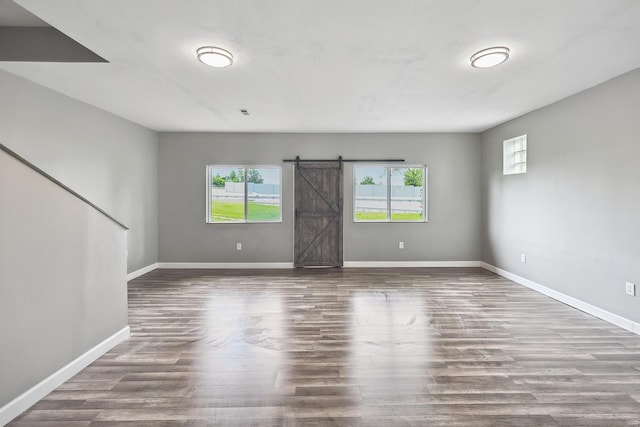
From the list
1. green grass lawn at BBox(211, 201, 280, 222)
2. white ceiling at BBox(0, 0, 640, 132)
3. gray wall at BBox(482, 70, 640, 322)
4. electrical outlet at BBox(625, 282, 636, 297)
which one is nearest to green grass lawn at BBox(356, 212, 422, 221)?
gray wall at BBox(482, 70, 640, 322)

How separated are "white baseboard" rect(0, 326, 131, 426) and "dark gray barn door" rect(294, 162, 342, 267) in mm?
3599

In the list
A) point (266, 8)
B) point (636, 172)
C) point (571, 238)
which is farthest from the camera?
point (571, 238)

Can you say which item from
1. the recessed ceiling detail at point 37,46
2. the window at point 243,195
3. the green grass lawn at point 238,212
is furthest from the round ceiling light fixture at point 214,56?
the green grass lawn at point 238,212

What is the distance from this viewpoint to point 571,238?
3926 millimetres

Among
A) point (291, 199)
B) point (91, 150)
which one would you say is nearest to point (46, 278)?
point (91, 150)

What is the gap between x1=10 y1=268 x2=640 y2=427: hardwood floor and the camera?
191 centimetres

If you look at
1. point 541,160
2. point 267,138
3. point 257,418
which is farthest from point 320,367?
point 267,138

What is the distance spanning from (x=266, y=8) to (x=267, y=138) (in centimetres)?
401

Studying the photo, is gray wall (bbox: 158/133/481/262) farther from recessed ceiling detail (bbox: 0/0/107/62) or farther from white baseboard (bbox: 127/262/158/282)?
recessed ceiling detail (bbox: 0/0/107/62)

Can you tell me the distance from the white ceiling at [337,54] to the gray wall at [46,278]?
128 centimetres

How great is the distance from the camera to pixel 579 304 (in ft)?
12.4

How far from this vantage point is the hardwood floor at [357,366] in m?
1.91

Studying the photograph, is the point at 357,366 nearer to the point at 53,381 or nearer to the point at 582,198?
the point at 53,381

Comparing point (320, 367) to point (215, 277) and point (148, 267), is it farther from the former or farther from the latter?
point (148, 267)
